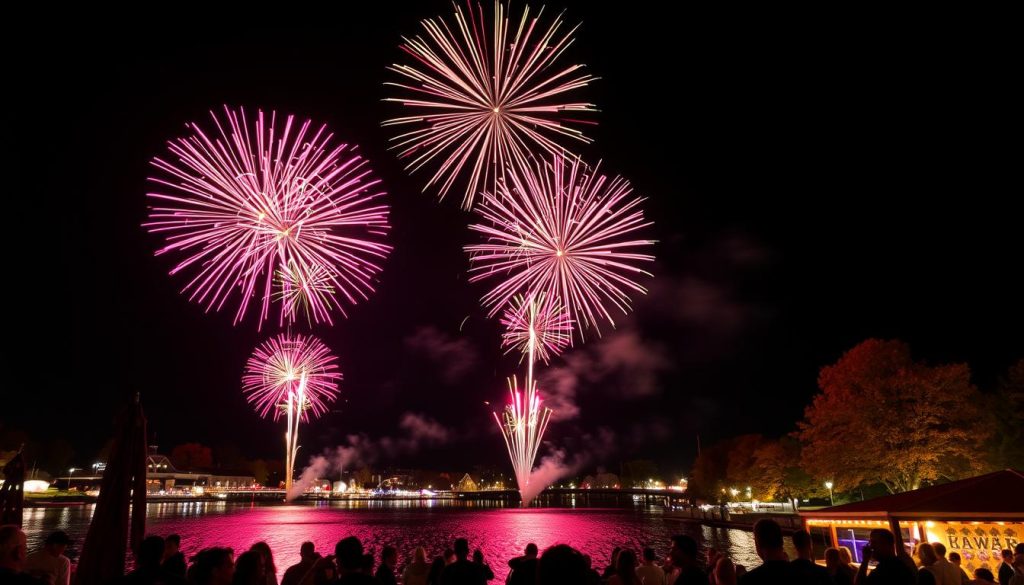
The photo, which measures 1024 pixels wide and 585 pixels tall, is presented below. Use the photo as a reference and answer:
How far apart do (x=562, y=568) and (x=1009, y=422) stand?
168ft

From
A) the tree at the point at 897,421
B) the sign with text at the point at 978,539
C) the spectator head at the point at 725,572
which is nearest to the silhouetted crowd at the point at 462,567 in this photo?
the spectator head at the point at 725,572

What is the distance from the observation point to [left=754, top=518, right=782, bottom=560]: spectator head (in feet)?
17.0

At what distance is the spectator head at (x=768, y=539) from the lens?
5.20 meters

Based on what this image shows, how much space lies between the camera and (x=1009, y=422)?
137 feet

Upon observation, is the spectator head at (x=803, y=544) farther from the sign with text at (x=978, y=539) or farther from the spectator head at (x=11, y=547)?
the sign with text at (x=978, y=539)

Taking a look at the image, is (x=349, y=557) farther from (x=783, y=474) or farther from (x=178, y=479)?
(x=178, y=479)

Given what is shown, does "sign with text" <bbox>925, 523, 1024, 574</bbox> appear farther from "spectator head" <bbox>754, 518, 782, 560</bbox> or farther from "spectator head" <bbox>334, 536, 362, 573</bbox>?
"spectator head" <bbox>334, 536, 362, 573</bbox>

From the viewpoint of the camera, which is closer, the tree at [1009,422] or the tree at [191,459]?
the tree at [1009,422]

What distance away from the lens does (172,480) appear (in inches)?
6496

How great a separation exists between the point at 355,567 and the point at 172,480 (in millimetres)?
190618

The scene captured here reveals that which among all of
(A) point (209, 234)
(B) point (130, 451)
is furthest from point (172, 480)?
(B) point (130, 451)

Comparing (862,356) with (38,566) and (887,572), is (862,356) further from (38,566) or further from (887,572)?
(38,566)

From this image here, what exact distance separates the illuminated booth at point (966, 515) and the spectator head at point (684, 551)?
14821mm

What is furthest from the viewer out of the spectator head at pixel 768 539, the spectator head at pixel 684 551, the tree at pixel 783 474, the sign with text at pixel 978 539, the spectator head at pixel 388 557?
the tree at pixel 783 474
